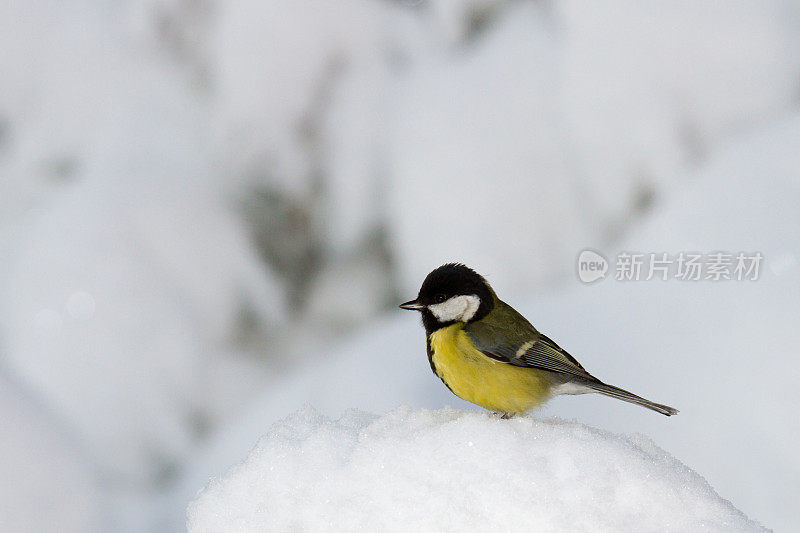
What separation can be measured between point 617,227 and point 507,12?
77cm

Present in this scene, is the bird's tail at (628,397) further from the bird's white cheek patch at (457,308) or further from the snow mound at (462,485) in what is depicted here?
the bird's white cheek patch at (457,308)

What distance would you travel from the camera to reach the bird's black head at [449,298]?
4.07ft

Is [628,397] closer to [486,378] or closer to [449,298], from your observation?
[486,378]

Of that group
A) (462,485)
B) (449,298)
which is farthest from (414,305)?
(462,485)

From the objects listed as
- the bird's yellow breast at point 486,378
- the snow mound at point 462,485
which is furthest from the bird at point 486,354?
the snow mound at point 462,485

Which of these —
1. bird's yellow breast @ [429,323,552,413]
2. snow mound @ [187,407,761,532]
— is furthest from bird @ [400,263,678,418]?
snow mound @ [187,407,761,532]

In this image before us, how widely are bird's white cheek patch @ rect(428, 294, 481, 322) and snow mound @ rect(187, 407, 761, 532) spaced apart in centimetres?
21

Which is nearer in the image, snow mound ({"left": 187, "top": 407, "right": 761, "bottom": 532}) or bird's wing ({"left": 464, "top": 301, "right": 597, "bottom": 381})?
snow mound ({"left": 187, "top": 407, "right": 761, "bottom": 532})

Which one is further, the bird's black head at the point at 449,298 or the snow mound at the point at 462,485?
the bird's black head at the point at 449,298

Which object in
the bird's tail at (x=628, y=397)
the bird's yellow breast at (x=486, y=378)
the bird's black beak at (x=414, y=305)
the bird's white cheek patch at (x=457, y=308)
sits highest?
the bird's black beak at (x=414, y=305)

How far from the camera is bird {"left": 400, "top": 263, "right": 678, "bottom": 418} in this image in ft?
3.95

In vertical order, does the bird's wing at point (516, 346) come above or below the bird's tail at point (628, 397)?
above

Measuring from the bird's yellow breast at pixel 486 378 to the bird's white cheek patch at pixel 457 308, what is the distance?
2 centimetres

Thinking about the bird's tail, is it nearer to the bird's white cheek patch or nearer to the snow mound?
the snow mound
